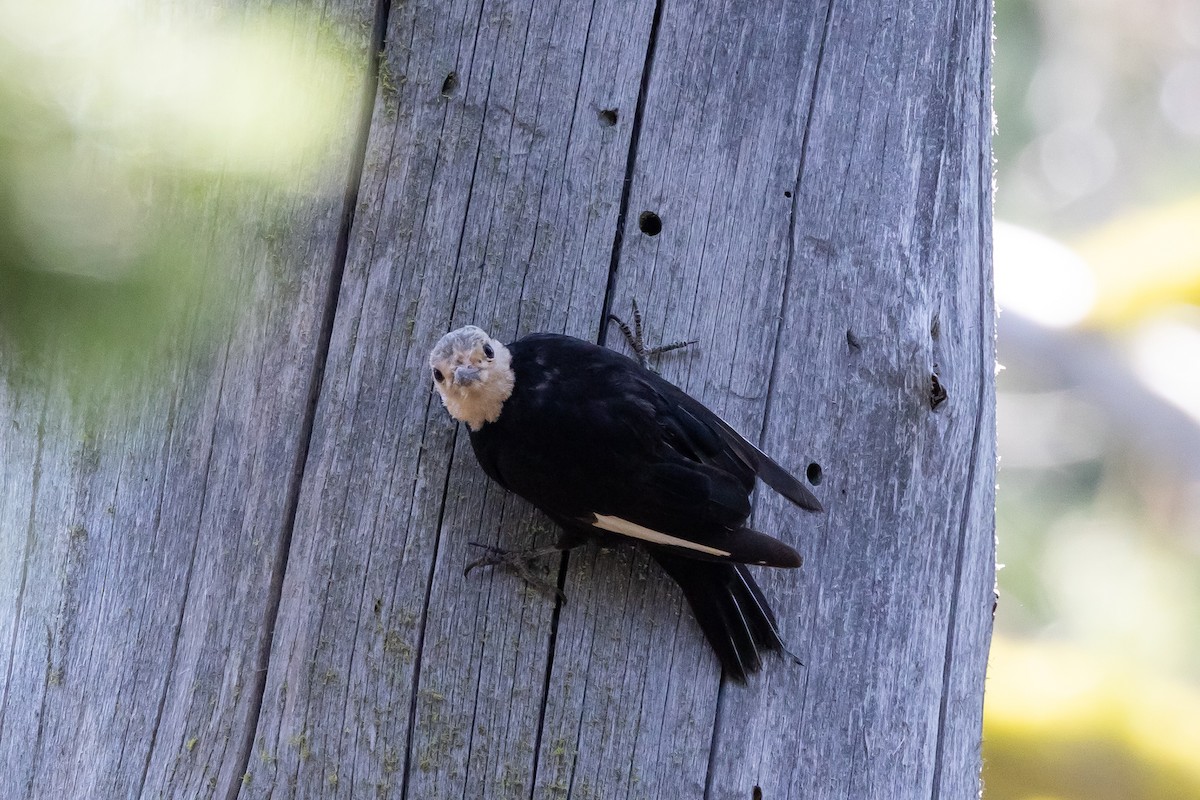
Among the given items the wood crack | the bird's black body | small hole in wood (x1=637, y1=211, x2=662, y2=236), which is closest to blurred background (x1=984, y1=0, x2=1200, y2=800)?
the bird's black body

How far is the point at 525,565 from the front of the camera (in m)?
2.21

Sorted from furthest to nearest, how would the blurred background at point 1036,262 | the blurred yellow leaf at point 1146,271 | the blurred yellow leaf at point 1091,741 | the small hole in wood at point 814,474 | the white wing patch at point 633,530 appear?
the blurred yellow leaf at point 1146,271, the blurred yellow leaf at point 1091,741, the small hole in wood at point 814,474, the white wing patch at point 633,530, the blurred background at point 1036,262

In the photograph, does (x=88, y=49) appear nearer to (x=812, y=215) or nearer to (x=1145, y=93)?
(x=812, y=215)

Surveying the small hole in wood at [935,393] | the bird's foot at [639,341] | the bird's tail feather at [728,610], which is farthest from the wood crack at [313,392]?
the small hole in wood at [935,393]

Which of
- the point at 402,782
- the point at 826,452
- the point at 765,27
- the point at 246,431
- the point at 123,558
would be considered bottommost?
the point at 402,782

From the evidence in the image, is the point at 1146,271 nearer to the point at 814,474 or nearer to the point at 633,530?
the point at 814,474

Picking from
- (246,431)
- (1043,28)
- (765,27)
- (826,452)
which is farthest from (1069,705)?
(1043,28)

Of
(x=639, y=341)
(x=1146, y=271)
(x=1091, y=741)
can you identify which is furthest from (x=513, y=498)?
(x=1146, y=271)

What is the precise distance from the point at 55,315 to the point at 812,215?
161 cm

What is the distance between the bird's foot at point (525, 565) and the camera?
86.7 inches

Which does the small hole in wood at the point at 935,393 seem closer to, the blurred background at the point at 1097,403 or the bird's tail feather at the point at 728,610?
the bird's tail feather at the point at 728,610

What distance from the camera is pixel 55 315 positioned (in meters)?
1.67

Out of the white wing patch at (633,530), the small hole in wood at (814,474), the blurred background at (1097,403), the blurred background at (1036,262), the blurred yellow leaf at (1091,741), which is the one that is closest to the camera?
the blurred background at (1036,262)

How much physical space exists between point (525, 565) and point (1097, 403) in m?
5.97
